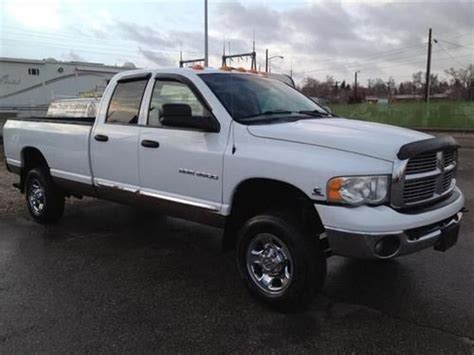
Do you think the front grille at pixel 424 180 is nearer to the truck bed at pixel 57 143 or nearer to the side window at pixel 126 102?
the side window at pixel 126 102

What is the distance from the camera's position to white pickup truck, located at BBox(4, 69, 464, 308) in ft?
11.9

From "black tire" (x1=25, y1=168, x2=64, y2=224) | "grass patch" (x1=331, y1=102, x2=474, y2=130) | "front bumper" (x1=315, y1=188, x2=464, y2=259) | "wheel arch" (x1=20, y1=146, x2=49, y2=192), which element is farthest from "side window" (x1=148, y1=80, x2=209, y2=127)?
"grass patch" (x1=331, y1=102, x2=474, y2=130)

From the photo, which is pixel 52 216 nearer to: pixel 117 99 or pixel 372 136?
pixel 117 99

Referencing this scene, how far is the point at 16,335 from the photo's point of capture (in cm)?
A: 369

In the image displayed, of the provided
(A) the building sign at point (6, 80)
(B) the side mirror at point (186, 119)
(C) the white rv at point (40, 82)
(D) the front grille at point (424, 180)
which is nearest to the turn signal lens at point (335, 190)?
(D) the front grille at point (424, 180)

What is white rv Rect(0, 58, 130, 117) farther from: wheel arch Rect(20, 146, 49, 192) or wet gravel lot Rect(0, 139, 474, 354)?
wet gravel lot Rect(0, 139, 474, 354)

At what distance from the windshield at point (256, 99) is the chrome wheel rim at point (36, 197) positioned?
327cm

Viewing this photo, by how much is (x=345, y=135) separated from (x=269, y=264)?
120 centimetres

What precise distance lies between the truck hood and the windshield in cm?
30

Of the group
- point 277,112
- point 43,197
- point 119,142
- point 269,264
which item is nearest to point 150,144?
point 119,142

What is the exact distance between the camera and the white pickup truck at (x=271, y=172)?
3.62m

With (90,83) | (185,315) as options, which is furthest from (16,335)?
(90,83)

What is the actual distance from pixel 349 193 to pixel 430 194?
2.70 feet

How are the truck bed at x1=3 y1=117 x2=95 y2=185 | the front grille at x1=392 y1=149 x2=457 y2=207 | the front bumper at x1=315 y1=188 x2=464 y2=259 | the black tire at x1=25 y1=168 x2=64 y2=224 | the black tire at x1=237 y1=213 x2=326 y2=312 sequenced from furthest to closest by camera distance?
the black tire at x1=25 y1=168 x2=64 y2=224 → the truck bed at x1=3 y1=117 x2=95 y2=185 → the black tire at x1=237 y1=213 x2=326 y2=312 → the front grille at x1=392 y1=149 x2=457 y2=207 → the front bumper at x1=315 y1=188 x2=464 y2=259
